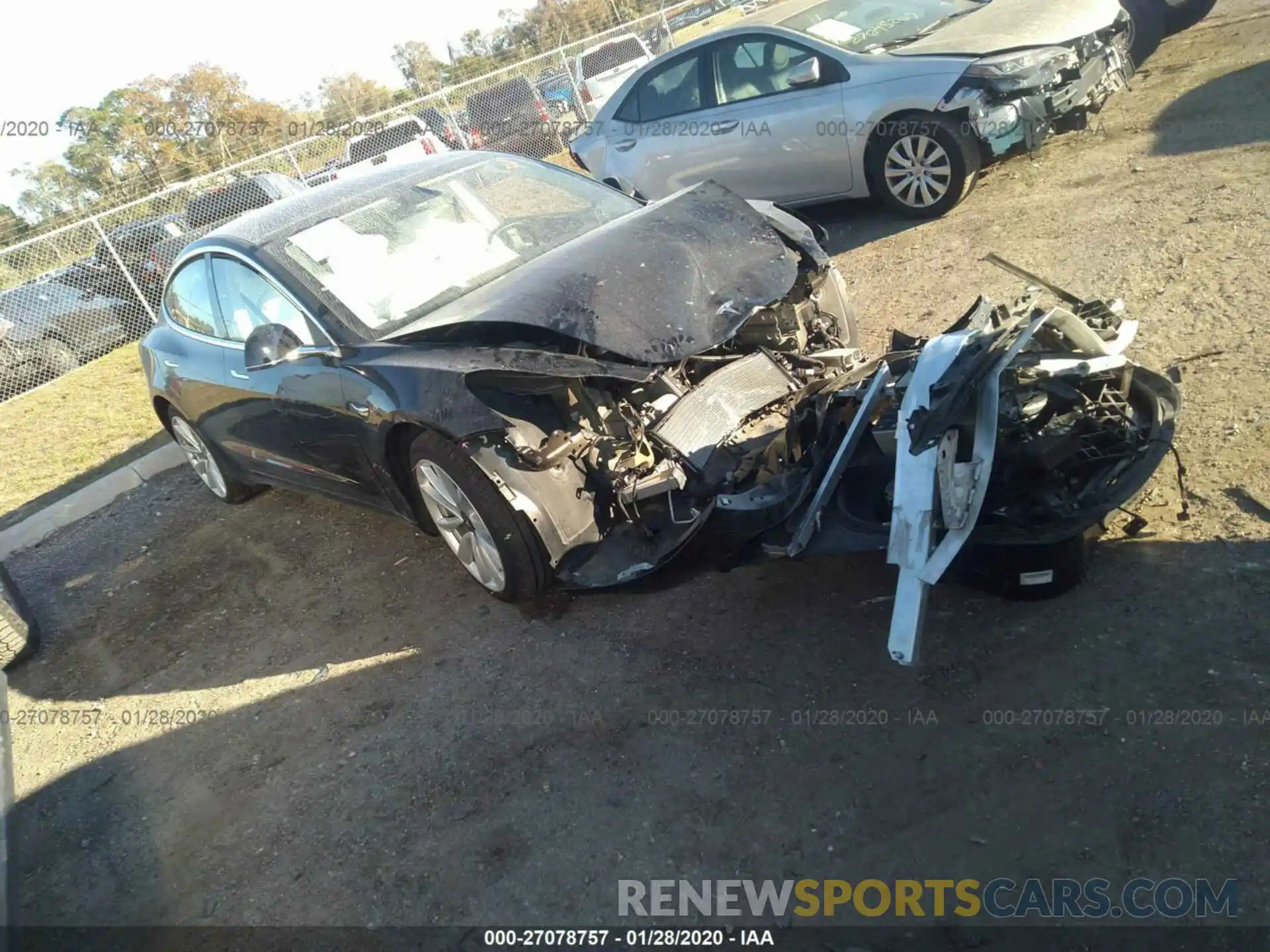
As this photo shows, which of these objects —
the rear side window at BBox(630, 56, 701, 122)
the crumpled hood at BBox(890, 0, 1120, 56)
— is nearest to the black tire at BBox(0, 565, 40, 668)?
the rear side window at BBox(630, 56, 701, 122)

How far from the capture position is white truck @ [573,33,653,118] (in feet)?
54.1

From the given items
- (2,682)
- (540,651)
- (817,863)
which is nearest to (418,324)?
(540,651)

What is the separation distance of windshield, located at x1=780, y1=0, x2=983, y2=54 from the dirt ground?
9.85 feet

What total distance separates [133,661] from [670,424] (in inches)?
121

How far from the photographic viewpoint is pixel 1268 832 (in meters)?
2.24

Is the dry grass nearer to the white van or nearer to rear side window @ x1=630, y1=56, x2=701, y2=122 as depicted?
rear side window @ x1=630, y1=56, x2=701, y2=122

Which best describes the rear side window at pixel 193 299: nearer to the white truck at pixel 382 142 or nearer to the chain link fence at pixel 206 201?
the chain link fence at pixel 206 201

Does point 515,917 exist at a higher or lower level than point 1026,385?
lower

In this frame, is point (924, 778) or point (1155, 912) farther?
point (924, 778)

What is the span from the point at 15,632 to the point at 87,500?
2067 millimetres

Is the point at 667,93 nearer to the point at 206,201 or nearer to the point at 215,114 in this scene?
the point at 206,201

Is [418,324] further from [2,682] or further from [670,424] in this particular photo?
[2,682]

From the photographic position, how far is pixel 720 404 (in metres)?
3.79

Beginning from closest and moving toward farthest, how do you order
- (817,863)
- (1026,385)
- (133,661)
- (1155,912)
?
(1155,912) → (817,863) → (1026,385) → (133,661)
